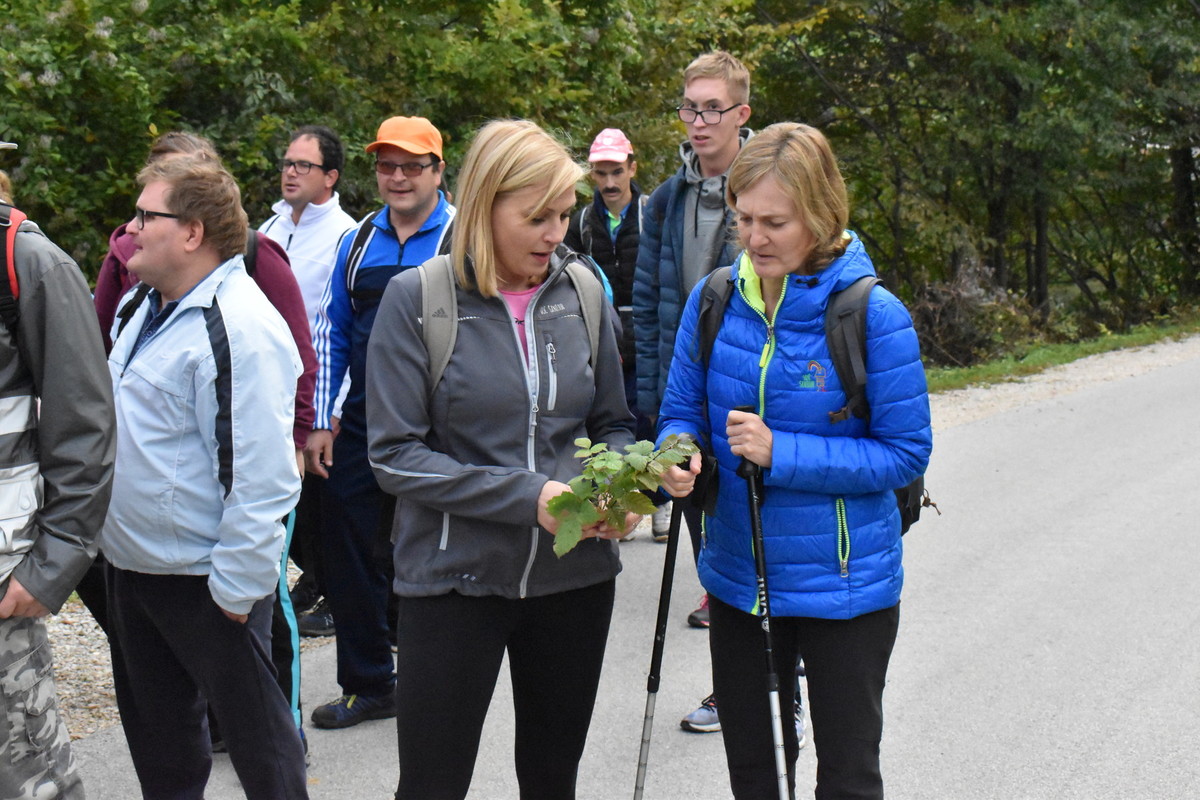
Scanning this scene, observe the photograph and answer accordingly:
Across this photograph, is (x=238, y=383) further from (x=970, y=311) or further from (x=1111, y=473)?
(x=970, y=311)

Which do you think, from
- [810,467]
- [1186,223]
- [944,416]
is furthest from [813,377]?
[1186,223]

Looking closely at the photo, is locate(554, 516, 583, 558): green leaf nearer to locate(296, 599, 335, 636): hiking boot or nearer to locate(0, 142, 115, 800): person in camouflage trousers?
locate(0, 142, 115, 800): person in camouflage trousers

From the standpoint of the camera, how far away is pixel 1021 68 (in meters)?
16.5

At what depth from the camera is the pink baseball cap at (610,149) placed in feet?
21.4

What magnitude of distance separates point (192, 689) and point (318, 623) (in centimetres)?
219

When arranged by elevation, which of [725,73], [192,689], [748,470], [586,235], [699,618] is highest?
[725,73]

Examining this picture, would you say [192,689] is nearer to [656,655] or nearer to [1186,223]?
[656,655]

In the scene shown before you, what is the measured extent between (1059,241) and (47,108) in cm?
1658

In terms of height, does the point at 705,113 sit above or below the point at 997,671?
above

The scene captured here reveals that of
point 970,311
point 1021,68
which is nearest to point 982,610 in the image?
point 970,311

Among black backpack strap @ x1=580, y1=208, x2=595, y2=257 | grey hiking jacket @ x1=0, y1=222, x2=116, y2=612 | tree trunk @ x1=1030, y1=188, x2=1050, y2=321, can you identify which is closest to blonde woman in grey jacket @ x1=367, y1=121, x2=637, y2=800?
grey hiking jacket @ x1=0, y1=222, x2=116, y2=612

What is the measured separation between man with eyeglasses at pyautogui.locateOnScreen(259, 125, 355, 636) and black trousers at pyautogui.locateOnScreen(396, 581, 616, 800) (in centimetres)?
232

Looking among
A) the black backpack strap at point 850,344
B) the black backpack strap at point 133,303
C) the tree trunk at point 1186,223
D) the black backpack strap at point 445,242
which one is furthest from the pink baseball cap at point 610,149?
the tree trunk at point 1186,223

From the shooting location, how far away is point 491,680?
3.10 m
